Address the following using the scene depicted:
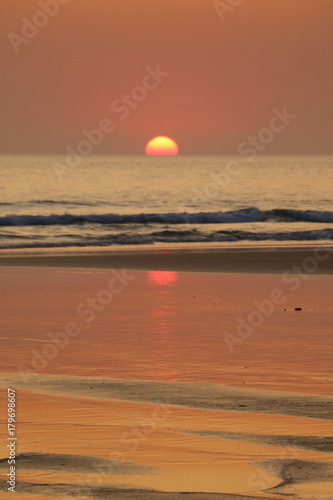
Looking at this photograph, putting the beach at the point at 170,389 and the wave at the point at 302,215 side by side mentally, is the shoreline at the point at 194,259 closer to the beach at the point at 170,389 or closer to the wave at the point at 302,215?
the beach at the point at 170,389

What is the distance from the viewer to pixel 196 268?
80.6 feet

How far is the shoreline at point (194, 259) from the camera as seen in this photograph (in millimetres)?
24375

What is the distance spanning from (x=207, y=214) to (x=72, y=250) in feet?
81.0

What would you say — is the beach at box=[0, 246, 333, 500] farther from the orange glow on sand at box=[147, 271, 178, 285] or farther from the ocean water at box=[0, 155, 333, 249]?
the ocean water at box=[0, 155, 333, 249]

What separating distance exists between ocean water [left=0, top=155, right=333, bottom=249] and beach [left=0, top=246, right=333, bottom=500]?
65.4 feet

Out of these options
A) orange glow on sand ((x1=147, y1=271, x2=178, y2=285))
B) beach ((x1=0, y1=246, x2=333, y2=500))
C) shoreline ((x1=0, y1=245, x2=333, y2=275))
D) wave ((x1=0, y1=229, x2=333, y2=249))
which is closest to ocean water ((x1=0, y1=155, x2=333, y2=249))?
wave ((x1=0, y1=229, x2=333, y2=249))

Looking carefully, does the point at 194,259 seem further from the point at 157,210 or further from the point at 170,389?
the point at 157,210

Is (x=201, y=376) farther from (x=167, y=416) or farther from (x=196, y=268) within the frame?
(x=196, y=268)

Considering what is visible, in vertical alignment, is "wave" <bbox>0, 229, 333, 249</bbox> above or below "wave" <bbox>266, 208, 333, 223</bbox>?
below

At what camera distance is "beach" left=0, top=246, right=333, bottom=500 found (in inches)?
261

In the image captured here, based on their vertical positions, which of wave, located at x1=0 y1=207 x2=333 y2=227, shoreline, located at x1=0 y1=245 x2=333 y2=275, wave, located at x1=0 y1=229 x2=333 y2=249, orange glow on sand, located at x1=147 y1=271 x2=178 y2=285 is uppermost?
wave, located at x1=0 y1=207 x2=333 y2=227

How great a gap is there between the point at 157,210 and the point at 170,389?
5545 cm

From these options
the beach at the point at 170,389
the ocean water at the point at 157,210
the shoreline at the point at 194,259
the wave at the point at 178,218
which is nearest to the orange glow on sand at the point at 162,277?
the beach at the point at 170,389

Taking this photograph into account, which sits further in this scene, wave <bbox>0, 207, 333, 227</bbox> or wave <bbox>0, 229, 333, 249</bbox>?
wave <bbox>0, 207, 333, 227</bbox>
